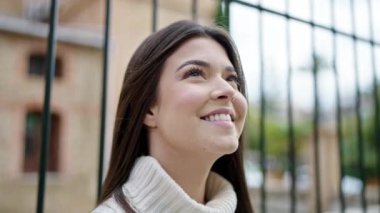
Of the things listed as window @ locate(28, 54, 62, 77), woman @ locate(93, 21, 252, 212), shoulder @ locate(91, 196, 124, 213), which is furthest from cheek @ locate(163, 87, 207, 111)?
window @ locate(28, 54, 62, 77)

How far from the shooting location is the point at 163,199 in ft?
2.95

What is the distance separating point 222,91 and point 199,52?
0.35ft

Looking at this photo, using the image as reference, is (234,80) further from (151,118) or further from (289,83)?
(289,83)

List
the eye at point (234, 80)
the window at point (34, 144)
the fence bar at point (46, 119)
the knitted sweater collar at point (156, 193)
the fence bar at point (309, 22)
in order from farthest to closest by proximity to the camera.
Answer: the window at point (34, 144), the fence bar at point (309, 22), the fence bar at point (46, 119), the eye at point (234, 80), the knitted sweater collar at point (156, 193)

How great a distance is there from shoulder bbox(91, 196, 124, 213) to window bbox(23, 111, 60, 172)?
9.53 metres

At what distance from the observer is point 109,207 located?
91 cm

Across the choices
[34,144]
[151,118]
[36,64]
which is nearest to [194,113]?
[151,118]

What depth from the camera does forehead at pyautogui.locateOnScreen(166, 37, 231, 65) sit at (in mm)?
963

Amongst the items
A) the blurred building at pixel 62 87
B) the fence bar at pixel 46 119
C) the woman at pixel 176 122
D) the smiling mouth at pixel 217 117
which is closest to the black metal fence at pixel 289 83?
the fence bar at pixel 46 119

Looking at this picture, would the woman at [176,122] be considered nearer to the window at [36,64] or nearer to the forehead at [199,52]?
the forehead at [199,52]

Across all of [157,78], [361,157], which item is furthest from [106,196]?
[361,157]

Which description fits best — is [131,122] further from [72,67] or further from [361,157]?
[72,67]

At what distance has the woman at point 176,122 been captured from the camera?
90cm

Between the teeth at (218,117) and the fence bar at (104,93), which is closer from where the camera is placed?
the teeth at (218,117)
